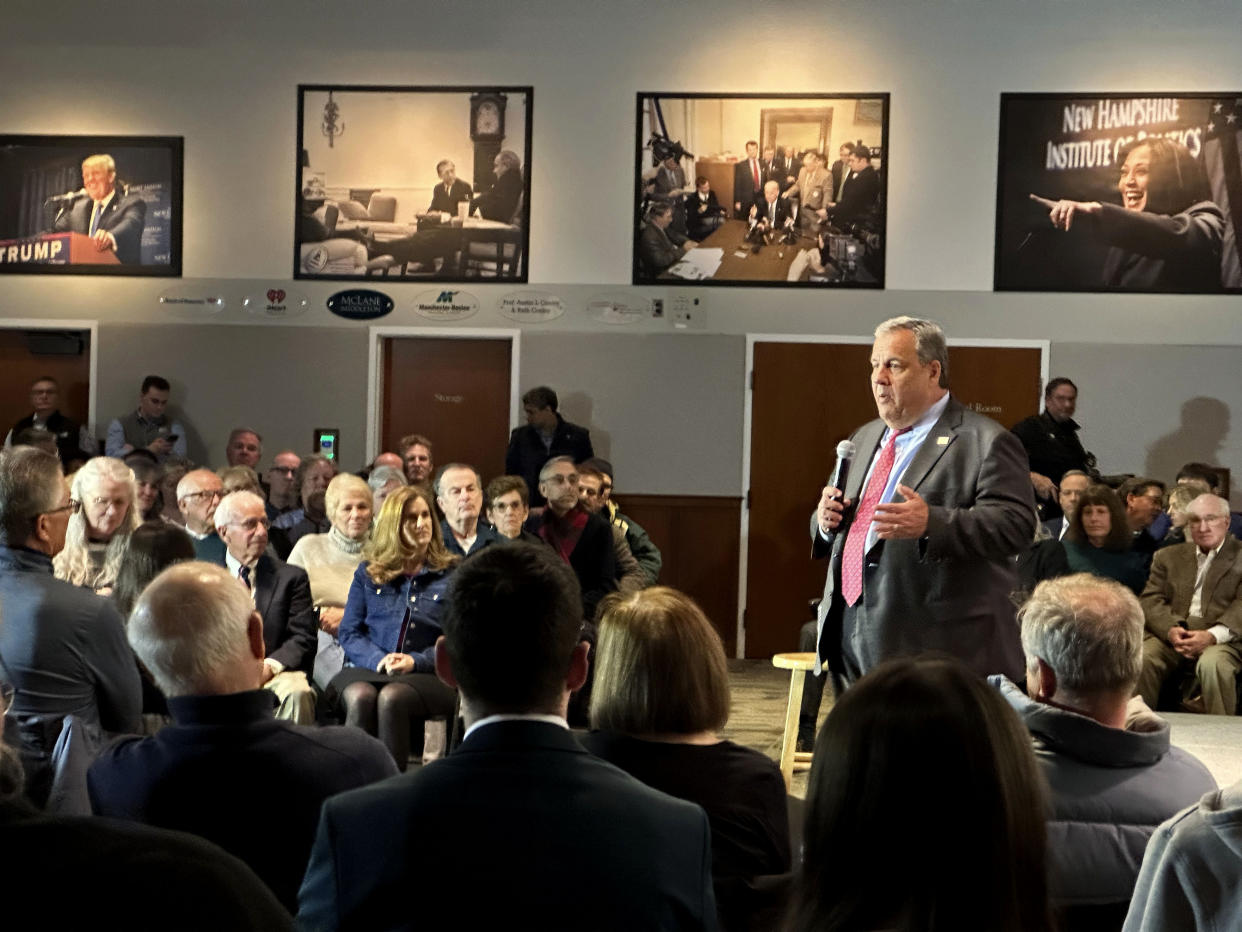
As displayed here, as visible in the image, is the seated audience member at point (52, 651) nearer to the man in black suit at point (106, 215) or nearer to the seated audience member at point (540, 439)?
the seated audience member at point (540, 439)

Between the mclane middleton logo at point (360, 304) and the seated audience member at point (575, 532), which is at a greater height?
the mclane middleton logo at point (360, 304)

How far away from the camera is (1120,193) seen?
9.68 m

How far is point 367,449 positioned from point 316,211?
5.78ft

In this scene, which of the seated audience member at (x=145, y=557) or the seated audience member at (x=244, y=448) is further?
the seated audience member at (x=244, y=448)

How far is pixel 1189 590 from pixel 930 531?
4.22 m

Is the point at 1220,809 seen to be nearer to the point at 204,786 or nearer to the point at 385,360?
the point at 204,786

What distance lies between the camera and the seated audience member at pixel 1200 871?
136cm

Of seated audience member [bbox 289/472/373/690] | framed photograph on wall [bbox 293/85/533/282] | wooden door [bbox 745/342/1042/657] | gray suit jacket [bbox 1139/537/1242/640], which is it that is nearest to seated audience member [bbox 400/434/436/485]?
framed photograph on wall [bbox 293/85/533/282]

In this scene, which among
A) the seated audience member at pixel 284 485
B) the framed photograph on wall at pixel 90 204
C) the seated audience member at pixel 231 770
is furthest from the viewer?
the framed photograph on wall at pixel 90 204

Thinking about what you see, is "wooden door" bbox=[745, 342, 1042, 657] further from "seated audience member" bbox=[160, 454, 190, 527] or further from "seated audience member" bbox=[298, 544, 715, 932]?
"seated audience member" bbox=[298, 544, 715, 932]

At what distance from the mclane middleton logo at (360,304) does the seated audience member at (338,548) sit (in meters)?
4.41

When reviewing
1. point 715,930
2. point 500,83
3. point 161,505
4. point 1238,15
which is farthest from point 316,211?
point 715,930

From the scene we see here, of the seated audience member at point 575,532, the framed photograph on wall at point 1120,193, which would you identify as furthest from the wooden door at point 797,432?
the seated audience member at point 575,532

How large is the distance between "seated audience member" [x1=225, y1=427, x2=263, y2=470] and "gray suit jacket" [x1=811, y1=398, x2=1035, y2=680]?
703 centimetres
